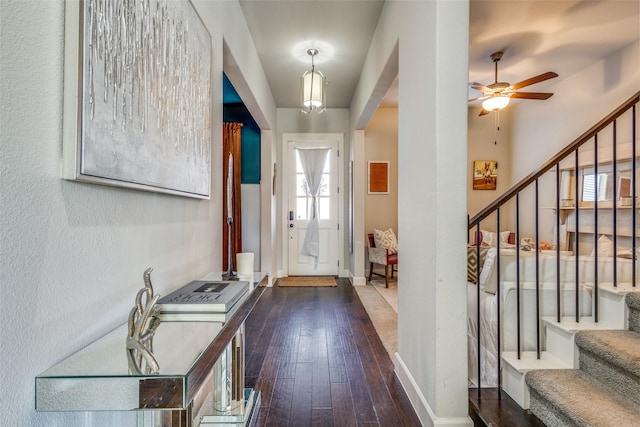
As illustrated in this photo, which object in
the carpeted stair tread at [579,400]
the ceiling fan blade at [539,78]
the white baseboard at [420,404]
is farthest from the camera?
the ceiling fan blade at [539,78]

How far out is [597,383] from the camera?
1.62 meters

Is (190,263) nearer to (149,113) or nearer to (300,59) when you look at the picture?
(149,113)

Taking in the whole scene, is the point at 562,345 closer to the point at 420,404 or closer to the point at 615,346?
the point at 615,346

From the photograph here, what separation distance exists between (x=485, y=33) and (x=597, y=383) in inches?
123

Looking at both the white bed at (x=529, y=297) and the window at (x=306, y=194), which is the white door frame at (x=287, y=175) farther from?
the white bed at (x=529, y=297)

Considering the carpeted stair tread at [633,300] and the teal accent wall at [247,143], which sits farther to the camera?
the teal accent wall at [247,143]

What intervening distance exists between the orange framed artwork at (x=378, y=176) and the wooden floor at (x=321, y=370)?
257 cm

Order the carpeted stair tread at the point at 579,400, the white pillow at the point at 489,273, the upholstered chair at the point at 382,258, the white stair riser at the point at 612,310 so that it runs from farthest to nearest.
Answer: the upholstered chair at the point at 382,258
the white pillow at the point at 489,273
the white stair riser at the point at 612,310
the carpeted stair tread at the point at 579,400

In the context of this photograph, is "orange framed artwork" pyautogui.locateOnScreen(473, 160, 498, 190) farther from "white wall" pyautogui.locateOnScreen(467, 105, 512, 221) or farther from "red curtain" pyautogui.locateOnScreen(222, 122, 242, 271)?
"red curtain" pyautogui.locateOnScreen(222, 122, 242, 271)

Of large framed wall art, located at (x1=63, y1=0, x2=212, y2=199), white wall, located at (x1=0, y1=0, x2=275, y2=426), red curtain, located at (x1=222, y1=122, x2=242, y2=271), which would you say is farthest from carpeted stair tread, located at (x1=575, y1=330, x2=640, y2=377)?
red curtain, located at (x1=222, y1=122, x2=242, y2=271)

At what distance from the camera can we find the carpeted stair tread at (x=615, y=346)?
1.49 m

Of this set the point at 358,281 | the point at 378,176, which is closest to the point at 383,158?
the point at 378,176

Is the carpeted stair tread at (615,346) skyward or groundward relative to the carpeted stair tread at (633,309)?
groundward

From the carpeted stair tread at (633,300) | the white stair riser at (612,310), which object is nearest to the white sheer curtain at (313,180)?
the white stair riser at (612,310)
